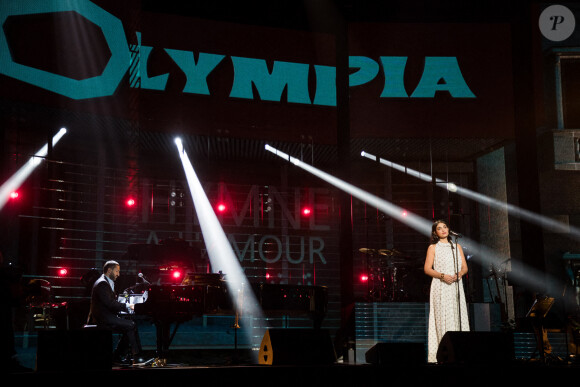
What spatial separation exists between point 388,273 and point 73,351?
786 cm

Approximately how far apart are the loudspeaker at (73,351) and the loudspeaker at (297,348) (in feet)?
4.26

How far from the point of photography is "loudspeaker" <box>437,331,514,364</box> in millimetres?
4770

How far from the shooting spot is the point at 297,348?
15.6ft

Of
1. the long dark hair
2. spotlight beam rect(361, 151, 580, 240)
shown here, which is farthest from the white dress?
spotlight beam rect(361, 151, 580, 240)

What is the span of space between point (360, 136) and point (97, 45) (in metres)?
4.97

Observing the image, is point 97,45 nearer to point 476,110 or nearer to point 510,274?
point 476,110

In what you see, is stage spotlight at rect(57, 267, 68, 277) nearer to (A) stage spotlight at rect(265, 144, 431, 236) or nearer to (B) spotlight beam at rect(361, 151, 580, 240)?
(A) stage spotlight at rect(265, 144, 431, 236)

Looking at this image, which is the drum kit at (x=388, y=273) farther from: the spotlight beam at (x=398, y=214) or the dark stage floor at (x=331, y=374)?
the dark stage floor at (x=331, y=374)

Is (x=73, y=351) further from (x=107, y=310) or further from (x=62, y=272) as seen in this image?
(x=62, y=272)

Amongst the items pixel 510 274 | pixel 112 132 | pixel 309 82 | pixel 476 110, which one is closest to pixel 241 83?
pixel 309 82

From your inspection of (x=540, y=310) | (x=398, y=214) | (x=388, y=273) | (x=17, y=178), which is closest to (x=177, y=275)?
(x=17, y=178)

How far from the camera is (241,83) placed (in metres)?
10.3

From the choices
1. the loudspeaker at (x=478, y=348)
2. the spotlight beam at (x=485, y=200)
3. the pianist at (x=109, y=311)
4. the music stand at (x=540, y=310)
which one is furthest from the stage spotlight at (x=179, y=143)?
the loudspeaker at (x=478, y=348)

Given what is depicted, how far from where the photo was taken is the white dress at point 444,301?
615 centimetres
